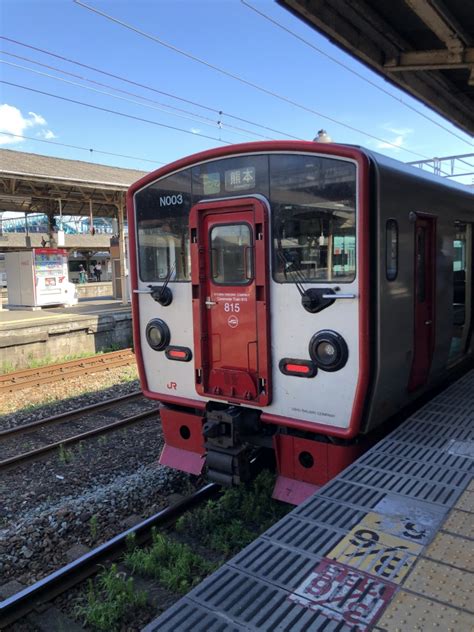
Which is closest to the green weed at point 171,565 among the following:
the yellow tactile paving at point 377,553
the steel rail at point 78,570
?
the steel rail at point 78,570

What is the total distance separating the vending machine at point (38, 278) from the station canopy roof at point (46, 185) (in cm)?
194

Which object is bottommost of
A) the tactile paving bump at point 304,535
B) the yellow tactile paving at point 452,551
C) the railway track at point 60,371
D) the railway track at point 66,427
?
the railway track at point 66,427

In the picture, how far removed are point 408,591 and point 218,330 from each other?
289 centimetres

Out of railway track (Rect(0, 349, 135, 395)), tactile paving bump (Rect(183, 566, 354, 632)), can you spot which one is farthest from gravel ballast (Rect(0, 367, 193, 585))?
tactile paving bump (Rect(183, 566, 354, 632))

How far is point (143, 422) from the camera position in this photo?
309 inches

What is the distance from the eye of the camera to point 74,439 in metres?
6.88

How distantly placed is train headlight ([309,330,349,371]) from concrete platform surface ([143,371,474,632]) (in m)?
0.85

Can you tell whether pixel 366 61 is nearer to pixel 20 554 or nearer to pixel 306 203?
pixel 306 203

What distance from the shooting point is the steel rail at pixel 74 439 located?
619cm

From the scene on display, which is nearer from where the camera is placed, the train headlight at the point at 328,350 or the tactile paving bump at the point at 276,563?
the tactile paving bump at the point at 276,563

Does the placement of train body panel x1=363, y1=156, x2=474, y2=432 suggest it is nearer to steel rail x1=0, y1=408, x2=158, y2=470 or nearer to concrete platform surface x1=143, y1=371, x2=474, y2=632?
concrete platform surface x1=143, y1=371, x2=474, y2=632

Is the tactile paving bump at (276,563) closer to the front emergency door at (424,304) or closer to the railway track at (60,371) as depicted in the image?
the front emergency door at (424,304)

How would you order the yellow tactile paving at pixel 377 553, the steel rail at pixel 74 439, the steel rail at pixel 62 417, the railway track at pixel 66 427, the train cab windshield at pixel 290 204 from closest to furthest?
the yellow tactile paving at pixel 377 553 < the train cab windshield at pixel 290 204 < the steel rail at pixel 74 439 < the railway track at pixel 66 427 < the steel rail at pixel 62 417

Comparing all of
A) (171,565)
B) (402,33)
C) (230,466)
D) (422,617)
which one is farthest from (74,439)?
(402,33)
